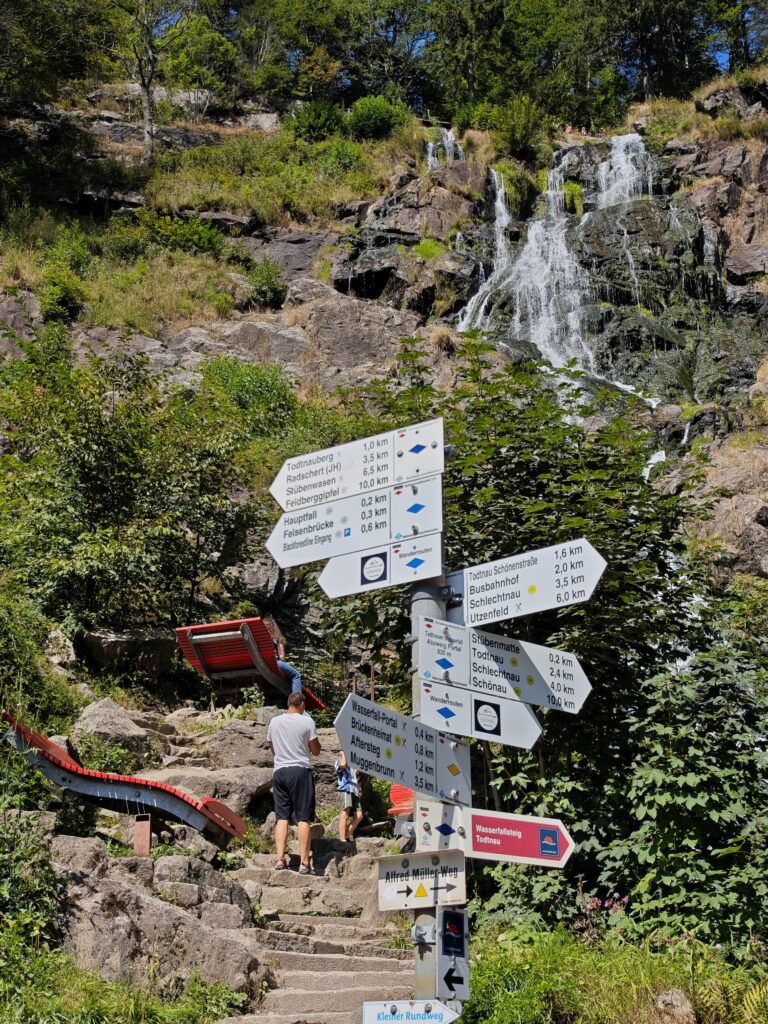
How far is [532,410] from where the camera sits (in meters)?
9.50

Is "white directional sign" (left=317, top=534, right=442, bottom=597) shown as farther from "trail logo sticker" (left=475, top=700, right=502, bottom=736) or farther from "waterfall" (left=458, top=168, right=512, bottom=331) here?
"waterfall" (left=458, top=168, right=512, bottom=331)

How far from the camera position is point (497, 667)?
4574mm

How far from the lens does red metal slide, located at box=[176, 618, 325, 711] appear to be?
1212 cm

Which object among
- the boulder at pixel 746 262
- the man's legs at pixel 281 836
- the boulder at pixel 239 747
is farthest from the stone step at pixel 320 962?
the boulder at pixel 746 262

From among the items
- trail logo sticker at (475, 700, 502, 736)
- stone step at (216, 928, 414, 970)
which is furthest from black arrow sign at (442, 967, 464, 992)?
stone step at (216, 928, 414, 970)

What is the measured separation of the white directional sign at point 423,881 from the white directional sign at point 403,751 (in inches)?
9.3

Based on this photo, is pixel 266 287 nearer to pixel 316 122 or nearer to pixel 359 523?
pixel 316 122

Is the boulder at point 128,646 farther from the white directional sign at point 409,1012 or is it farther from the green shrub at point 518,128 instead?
the green shrub at point 518,128

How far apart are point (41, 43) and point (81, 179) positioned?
3938mm

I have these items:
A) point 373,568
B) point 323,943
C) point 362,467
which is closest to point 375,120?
point 323,943

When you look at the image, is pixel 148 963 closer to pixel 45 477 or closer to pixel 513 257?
pixel 45 477

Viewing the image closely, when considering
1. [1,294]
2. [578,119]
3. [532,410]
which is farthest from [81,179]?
[532,410]

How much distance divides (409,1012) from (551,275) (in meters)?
27.3

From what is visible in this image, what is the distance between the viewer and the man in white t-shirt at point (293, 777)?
8.33 m
